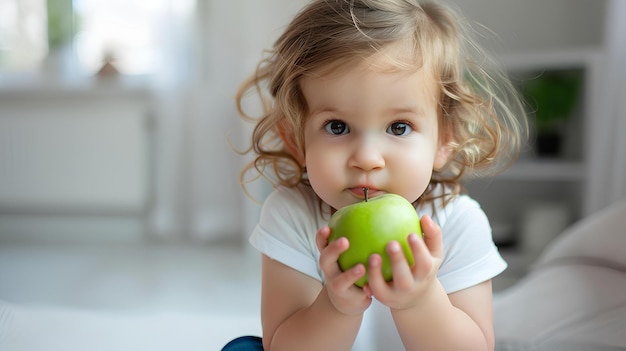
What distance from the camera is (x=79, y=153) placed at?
10.7 feet

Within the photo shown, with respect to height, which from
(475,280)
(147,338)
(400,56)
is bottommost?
(147,338)

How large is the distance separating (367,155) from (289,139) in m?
0.21

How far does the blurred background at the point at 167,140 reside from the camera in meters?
2.44

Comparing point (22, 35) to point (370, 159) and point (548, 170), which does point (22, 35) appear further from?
point (370, 159)

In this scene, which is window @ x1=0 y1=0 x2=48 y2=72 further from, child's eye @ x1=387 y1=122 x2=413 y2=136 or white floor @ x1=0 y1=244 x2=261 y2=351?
child's eye @ x1=387 y1=122 x2=413 y2=136

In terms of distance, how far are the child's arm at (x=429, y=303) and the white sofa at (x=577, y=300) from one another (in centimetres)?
24

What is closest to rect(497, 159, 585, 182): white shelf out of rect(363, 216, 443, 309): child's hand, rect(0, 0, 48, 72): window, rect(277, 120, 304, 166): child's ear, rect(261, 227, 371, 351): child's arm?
rect(277, 120, 304, 166): child's ear

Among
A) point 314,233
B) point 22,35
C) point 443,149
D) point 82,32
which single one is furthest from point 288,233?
point 22,35

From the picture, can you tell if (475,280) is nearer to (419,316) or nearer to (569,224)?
(419,316)

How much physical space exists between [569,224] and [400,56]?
6.74 ft

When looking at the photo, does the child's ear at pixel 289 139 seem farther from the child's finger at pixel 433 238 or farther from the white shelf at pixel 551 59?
the white shelf at pixel 551 59

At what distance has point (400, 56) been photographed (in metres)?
0.82

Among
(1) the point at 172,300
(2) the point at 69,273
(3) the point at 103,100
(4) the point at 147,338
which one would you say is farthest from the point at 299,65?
(3) the point at 103,100

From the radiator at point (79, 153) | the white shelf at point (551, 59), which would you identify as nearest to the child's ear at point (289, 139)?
the white shelf at point (551, 59)
